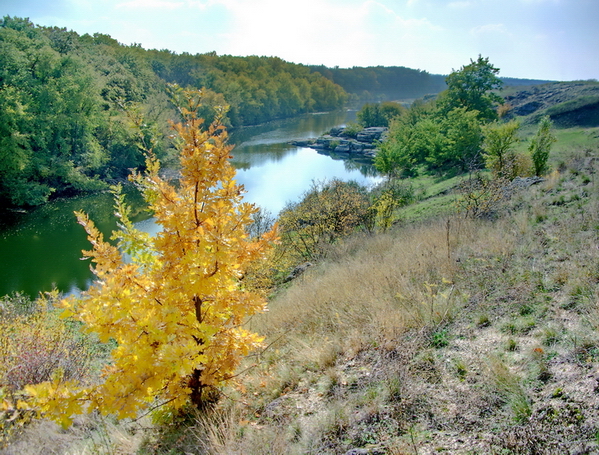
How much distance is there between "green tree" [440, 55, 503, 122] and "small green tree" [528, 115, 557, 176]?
18.6m

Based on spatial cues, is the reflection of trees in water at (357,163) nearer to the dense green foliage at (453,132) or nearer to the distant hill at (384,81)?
the dense green foliage at (453,132)

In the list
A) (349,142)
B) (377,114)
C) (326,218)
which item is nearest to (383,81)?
(377,114)

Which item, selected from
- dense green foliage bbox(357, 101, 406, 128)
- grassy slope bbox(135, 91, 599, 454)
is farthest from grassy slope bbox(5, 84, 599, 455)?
dense green foliage bbox(357, 101, 406, 128)

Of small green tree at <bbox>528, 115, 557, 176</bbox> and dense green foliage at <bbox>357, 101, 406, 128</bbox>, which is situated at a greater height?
dense green foliage at <bbox>357, 101, 406, 128</bbox>

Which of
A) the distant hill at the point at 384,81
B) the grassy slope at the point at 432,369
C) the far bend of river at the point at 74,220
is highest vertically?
the distant hill at the point at 384,81

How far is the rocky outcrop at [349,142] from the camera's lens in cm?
5019

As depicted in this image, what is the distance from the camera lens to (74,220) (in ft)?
75.3

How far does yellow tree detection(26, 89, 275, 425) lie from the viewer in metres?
3.01

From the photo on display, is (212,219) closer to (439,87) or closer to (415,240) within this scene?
(415,240)

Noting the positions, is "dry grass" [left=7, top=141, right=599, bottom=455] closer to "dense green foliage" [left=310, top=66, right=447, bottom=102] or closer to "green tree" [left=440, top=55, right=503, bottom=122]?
"green tree" [left=440, top=55, right=503, bottom=122]

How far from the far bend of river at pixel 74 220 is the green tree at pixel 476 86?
10699 mm

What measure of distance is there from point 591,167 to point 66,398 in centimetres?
1401

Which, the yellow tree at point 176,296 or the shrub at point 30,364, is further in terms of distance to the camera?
the shrub at point 30,364

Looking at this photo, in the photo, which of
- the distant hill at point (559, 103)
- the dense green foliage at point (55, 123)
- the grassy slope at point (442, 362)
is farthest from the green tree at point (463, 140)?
the grassy slope at point (442, 362)
